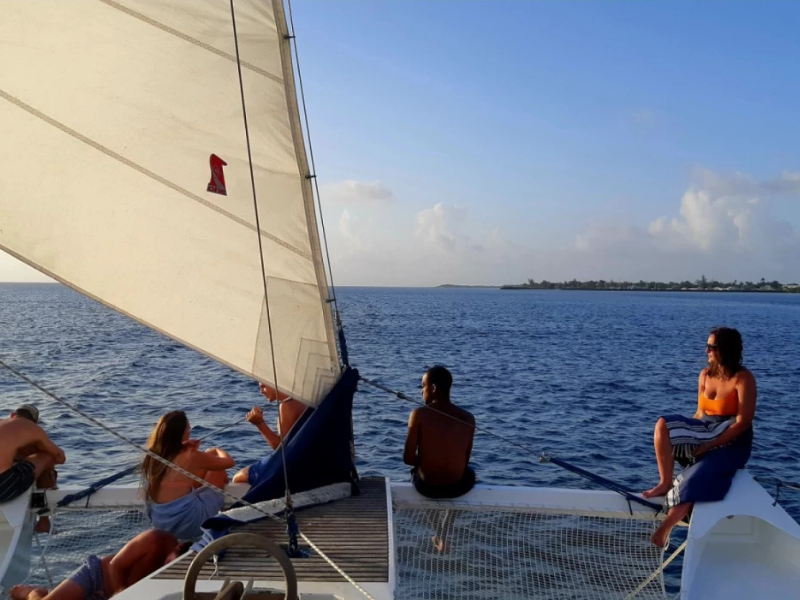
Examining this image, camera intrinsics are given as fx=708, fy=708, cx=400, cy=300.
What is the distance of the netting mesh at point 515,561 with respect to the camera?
615cm

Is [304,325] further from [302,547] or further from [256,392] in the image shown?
[256,392]

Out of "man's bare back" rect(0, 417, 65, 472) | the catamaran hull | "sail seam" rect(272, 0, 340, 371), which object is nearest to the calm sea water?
"man's bare back" rect(0, 417, 65, 472)

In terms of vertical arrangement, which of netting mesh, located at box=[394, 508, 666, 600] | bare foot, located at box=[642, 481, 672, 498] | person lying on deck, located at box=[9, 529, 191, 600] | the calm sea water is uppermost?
bare foot, located at box=[642, 481, 672, 498]

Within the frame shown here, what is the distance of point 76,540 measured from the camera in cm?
711

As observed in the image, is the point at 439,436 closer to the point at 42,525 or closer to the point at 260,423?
the point at 260,423

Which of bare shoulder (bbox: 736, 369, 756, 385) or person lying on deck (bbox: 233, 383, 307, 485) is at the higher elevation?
bare shoulder (bbox: 736, 369, 756, 385)

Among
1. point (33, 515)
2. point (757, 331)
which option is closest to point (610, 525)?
point (33, 515)

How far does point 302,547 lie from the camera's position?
14.5 feet

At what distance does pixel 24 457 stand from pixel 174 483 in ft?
5.35

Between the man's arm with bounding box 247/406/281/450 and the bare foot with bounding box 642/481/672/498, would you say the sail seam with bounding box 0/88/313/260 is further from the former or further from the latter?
the bare foot with bounding box 642/481/672/498

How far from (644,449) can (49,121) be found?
12.9m

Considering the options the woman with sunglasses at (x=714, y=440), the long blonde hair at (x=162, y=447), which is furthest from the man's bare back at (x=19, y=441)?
the woman with sunglasses at (x=714, y=440)

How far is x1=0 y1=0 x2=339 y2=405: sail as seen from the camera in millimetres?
4098

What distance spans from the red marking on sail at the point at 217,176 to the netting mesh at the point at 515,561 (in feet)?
10.2
